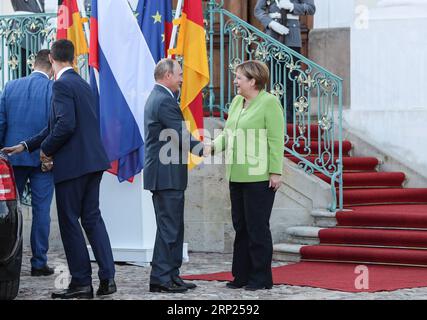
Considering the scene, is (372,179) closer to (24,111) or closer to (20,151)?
(24,111)

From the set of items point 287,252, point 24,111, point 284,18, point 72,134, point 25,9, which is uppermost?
point 25,9

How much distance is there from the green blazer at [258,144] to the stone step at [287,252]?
5.99 ft

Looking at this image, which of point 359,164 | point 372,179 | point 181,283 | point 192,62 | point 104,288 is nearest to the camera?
point 104,288

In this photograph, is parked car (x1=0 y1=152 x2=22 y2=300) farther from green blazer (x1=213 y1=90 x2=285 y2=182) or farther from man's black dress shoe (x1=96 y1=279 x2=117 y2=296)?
green blazer (x1=213 y1=90 x2=285 y2=182)

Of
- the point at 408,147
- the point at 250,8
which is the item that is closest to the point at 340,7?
the point at 250,8

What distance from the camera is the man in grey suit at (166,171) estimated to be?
7.91 m

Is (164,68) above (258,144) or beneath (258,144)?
above

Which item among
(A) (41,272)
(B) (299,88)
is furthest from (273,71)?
(A) (41,272)

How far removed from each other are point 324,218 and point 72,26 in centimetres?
300

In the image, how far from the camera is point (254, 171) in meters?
8.08

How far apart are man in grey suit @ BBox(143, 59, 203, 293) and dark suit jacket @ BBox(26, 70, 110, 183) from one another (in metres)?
0.42

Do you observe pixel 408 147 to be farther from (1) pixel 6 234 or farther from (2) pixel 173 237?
(1) pixel 6 234

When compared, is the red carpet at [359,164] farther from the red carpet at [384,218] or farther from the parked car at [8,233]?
the parked car at [8,233]

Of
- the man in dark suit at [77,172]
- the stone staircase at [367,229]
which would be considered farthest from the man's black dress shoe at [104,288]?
the stone staircase at [367,229]
